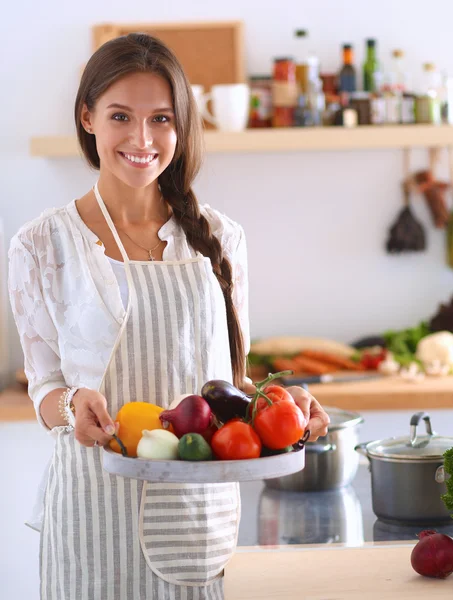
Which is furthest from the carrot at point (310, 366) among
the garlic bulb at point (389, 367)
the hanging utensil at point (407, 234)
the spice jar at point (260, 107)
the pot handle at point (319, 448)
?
the pot handle at point (319, 448)

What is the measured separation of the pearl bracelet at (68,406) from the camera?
4.37ft

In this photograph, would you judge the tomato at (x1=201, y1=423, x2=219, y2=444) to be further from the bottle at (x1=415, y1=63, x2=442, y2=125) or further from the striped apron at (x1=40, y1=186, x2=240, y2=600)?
the bottle at (x1=415, y1=63, x2=442, y2=125)

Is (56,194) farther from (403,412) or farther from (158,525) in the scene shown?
(158,525)

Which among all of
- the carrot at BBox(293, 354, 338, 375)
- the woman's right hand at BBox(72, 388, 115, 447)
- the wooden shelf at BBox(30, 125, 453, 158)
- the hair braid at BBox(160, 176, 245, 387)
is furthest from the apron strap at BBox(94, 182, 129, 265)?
the carrot at BBox(293, 354, 338, 375)

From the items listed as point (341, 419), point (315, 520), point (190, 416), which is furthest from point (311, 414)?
point (341, 419)

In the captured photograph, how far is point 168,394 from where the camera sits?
140cm

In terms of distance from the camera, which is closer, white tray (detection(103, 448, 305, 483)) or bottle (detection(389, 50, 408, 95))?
white tray (detection(103, 448, 305, 483))

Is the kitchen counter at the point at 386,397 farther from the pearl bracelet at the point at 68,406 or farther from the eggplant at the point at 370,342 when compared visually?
the pearl bracelet at the point at 68,406

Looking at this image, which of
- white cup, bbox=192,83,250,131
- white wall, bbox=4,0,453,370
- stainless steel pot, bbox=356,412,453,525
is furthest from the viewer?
white wall, bbox=4,0,453,370

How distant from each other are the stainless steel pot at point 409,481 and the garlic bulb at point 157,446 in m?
0.55

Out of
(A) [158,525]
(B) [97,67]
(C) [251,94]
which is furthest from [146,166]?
(C) [251,94]

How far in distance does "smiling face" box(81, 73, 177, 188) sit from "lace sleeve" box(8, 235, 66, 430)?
0.61ft

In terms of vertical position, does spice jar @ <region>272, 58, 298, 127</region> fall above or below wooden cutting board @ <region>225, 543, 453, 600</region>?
above

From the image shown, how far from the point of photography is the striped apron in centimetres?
137
